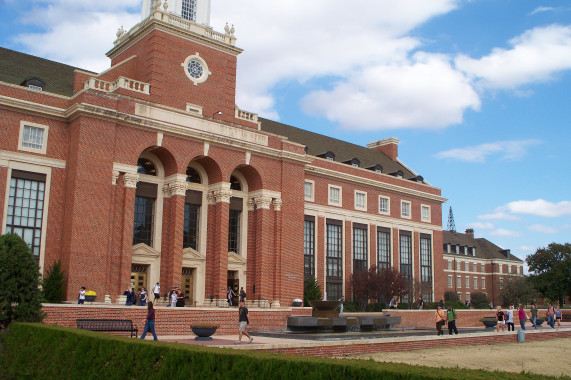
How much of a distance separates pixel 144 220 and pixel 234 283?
7.99m

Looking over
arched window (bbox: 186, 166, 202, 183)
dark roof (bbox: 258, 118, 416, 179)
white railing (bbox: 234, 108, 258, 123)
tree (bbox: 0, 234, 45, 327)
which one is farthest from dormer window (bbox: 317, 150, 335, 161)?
tree (bbox: 0, 234, 45, 327)

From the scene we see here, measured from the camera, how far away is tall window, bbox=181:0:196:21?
136 feet

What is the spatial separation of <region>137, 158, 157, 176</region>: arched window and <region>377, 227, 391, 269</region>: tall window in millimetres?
24264

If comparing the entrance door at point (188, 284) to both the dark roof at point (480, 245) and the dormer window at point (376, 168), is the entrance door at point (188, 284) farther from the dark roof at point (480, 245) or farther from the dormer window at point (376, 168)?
the dark roof at point (480, 245)

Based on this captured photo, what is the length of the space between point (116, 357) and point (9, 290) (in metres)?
6.12

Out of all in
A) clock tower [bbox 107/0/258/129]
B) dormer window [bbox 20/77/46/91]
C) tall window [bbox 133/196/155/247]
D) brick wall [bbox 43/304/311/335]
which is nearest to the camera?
brick wall [bbox 43/304/311/335]

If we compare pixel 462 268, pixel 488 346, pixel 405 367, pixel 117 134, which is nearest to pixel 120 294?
→ pixel 117 134

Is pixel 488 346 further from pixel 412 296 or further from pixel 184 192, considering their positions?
pixel 412 296

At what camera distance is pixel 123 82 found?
3562 centimetres

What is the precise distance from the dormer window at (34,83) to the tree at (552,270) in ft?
232

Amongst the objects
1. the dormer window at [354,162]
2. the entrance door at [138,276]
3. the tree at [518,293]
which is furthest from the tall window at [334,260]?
the tree at [518,293]

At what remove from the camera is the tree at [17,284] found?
54.9 ft

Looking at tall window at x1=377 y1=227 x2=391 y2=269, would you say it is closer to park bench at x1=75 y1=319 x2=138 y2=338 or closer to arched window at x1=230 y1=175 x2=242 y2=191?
arched window at x1=230 y1=175 x2=242 y2=191

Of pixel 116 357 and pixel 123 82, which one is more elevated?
pixel 123 82
